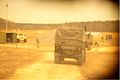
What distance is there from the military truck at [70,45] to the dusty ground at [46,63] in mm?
73

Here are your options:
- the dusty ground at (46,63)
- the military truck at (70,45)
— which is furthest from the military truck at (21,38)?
the military truck at (70,45)

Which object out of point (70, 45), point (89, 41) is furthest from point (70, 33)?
point (89, 41)

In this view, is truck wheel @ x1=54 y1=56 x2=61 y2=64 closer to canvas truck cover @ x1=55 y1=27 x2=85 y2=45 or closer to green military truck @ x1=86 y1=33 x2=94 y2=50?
canvas truck cover @ x1=55 y1=27 x2=85 y2=45

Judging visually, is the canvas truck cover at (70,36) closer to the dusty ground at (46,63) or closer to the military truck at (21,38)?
the dusty ground at (46,63)

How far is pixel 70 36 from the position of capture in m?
4.34

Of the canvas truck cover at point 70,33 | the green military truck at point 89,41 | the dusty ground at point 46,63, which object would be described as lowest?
the dusty ground at point 46,63

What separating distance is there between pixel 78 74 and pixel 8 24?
129 cm

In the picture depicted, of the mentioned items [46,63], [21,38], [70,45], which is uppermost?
[21,38]

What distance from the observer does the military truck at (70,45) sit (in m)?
4.30

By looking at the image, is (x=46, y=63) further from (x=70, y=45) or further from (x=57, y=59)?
(x=70, y=45)

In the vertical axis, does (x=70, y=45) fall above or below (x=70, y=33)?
below

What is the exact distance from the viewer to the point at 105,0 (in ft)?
14.3

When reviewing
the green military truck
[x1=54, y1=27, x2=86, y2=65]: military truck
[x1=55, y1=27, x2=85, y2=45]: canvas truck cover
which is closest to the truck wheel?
[x1=54, y1=27, x2=86, y2=65]: military truck

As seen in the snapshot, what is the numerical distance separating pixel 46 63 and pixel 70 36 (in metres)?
0.56
